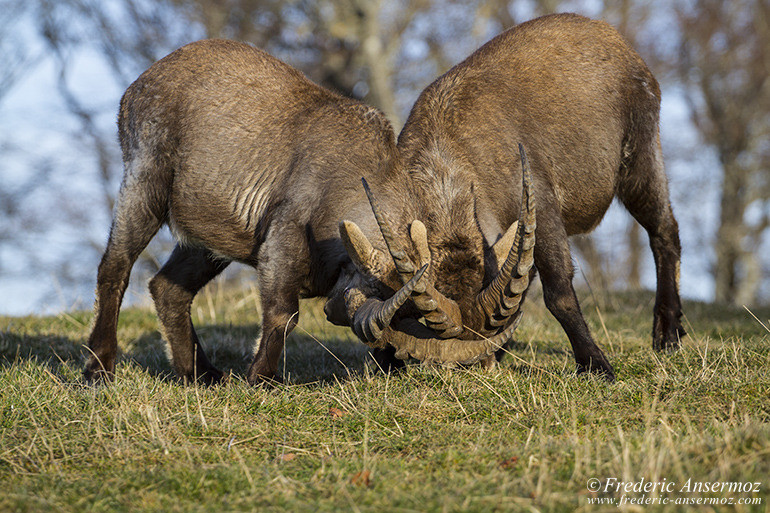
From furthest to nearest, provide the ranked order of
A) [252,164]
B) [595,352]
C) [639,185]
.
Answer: [639,185]
[252,164]
[595,352]

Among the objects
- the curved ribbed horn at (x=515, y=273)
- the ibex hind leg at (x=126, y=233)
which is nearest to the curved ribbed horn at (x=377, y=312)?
the curved ribbed horn at (x=515, y=273)

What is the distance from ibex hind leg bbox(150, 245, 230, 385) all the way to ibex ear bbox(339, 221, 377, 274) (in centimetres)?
184

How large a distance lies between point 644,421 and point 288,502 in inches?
73.3

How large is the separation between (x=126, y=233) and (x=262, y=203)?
3.92 ft

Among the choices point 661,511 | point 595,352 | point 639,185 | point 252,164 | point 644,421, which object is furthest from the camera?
point 639,185

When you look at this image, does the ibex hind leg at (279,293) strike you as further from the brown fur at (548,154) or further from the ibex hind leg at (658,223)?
the ibex hind leg at (658,223)

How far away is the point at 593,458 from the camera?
317 cm

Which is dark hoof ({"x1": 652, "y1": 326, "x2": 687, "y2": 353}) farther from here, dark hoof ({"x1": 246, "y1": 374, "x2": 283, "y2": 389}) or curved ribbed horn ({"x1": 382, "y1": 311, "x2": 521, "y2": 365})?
dark hoof ({"x1": 246, "y1": 374, "x2": 283, "y2": 389})

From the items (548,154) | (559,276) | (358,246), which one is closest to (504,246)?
(559,276)

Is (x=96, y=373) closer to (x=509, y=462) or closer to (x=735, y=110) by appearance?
(x=509, y=462)

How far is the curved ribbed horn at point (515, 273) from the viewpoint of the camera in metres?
4.12

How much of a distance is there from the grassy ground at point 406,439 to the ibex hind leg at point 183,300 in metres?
0.60

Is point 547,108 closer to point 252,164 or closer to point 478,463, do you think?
point 252,164

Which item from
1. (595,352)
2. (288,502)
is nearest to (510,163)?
(595,352)
